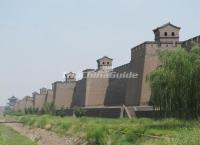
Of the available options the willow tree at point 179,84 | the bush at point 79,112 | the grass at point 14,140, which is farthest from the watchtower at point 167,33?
the willow tree at point 179,84

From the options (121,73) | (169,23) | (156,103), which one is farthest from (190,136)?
(121,73)

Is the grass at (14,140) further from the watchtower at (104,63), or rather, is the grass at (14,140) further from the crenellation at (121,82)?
the watchtower at (104,63)

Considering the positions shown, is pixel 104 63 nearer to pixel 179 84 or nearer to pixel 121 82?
pixel 121 82

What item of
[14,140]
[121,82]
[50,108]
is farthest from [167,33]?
[50,108]

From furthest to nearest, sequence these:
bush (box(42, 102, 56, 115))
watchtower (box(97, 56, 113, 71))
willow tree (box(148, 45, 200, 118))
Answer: watchtower (box(97, 56, 113, 71)) → bush (box(42, 102, 56, 115)) → willow tree (box(148, 45, 200, 118))

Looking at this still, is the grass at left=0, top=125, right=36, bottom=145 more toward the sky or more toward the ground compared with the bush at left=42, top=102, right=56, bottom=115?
more toward the ground

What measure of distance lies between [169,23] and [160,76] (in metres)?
16.1

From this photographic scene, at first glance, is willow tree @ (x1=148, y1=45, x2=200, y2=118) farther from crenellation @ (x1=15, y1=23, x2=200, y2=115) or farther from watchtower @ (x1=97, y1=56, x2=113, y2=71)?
watchtower @ (x1=97, y1=56, x2=113, y2=71)

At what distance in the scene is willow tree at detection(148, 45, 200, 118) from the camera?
12516 mm

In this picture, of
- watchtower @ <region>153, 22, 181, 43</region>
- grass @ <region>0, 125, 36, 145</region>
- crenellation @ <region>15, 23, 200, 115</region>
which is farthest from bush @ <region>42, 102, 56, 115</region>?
grass @ <region>0, 125, 36, 145</region>

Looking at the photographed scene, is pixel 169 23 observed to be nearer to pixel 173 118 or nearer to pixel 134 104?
pixel 134 104

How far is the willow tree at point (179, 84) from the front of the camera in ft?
41.1

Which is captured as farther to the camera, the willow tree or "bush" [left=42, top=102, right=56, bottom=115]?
"bush" [left=42, top=102, right=56, bottom=115]

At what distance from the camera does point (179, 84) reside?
12.8 metres
